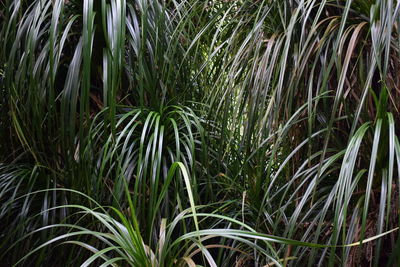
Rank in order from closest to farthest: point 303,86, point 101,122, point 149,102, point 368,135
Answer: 1. point 368,135
2. point 303,86
3. point 101,122
4. point 149,102

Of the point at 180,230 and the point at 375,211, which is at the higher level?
the point at 375,211

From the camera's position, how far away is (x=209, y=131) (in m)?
1.39

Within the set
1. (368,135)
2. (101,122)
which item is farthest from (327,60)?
(101,122)

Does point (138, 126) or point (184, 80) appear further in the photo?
point (184, 80)

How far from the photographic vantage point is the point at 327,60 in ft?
3.89

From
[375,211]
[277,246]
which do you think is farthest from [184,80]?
[375,211]

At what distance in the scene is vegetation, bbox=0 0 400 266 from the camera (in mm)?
1053

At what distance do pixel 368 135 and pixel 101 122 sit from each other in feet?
2.04

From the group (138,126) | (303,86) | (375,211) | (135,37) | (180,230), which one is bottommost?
→ (180,230)

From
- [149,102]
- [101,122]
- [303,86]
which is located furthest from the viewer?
[149,102]

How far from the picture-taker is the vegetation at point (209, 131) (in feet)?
3.45

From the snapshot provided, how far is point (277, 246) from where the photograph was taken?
49.7 inches

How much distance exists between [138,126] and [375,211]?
61 cm

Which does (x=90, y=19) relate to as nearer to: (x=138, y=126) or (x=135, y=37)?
(x=135, y=37)
